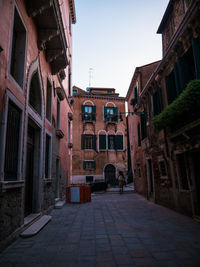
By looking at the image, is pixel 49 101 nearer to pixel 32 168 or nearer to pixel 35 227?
pixel 32 168

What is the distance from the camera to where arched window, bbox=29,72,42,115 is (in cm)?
688

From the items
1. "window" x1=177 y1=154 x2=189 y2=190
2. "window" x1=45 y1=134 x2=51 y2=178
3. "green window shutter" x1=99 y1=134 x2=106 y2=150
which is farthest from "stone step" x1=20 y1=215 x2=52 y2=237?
"green window shutter" x1=99 y1=134 x2=106 y2=150

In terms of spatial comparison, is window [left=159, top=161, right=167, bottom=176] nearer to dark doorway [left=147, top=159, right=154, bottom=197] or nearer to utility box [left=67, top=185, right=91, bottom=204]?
dark doorway [left=147, top=159, right=154, bottom=197]

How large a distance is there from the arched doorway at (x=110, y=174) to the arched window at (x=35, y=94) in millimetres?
17639

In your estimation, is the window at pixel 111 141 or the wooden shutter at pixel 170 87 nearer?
the wooden shutter at pixel 170 87

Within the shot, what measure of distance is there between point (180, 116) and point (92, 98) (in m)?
19.1

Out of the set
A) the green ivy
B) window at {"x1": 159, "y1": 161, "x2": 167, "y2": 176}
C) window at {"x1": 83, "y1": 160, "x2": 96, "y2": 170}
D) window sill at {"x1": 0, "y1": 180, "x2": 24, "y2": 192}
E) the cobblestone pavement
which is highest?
the green ivy

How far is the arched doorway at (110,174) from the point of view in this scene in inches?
939

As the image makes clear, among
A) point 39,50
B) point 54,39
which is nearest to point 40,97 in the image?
point 39,50

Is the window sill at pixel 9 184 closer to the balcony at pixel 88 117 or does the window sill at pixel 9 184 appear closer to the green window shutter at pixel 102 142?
the green window shutter at pixel 102 142

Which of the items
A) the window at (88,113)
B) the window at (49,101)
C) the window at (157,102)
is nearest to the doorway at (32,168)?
the window at (49,101)

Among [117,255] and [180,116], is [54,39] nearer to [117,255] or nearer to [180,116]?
[180,116]

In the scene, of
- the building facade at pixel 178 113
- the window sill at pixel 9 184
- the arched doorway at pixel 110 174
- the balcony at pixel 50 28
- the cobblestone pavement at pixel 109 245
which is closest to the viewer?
the cobblestone pavement at pixel 109 245

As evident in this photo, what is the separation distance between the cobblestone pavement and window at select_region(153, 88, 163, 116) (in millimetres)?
5144
